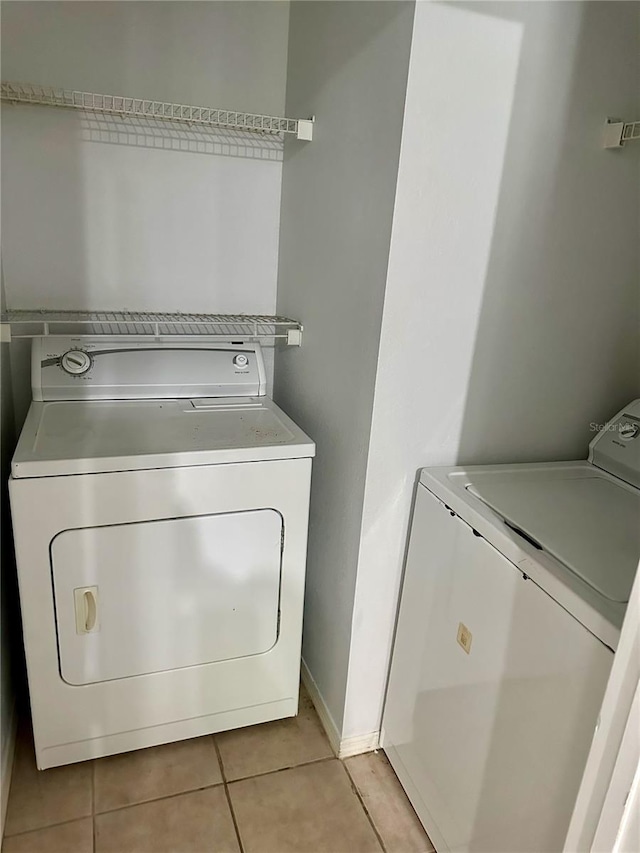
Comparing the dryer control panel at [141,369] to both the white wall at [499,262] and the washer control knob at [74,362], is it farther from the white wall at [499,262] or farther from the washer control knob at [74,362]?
the white wall at [499,262]

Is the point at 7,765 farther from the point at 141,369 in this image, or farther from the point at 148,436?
the point at 141,369

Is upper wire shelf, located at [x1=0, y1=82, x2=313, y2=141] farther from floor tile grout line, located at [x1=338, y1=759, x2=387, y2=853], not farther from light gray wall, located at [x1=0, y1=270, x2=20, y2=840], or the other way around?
floor tile grout line, located at [x1=338, y1=759, x2=387, y2=853]

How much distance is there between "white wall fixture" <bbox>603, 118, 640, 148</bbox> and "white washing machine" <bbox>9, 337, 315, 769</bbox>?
101 centimetres

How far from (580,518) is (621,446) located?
356 mm

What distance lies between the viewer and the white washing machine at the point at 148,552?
4.60ft

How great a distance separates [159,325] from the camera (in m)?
1.92

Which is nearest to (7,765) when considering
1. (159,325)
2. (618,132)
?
(159,325)

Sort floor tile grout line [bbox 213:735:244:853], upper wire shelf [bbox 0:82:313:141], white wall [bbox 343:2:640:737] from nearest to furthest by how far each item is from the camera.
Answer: white wall [bbox 343:2:640:737] → floor tile grout line [bbox 213:735:244:853] → upper wire shelf [bbox 0:82:313:141]

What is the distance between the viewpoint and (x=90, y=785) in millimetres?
1603

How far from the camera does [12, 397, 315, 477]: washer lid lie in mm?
1366

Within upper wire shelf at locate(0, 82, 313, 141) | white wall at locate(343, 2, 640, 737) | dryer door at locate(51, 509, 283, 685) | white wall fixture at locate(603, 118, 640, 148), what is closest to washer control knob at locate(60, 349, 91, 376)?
dryer door at locate(51, 509, 283, 685)

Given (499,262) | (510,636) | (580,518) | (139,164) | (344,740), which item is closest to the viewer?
(510,636)

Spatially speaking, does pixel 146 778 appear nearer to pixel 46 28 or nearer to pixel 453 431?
pixel 453 431

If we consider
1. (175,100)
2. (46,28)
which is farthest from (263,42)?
(46,28)
